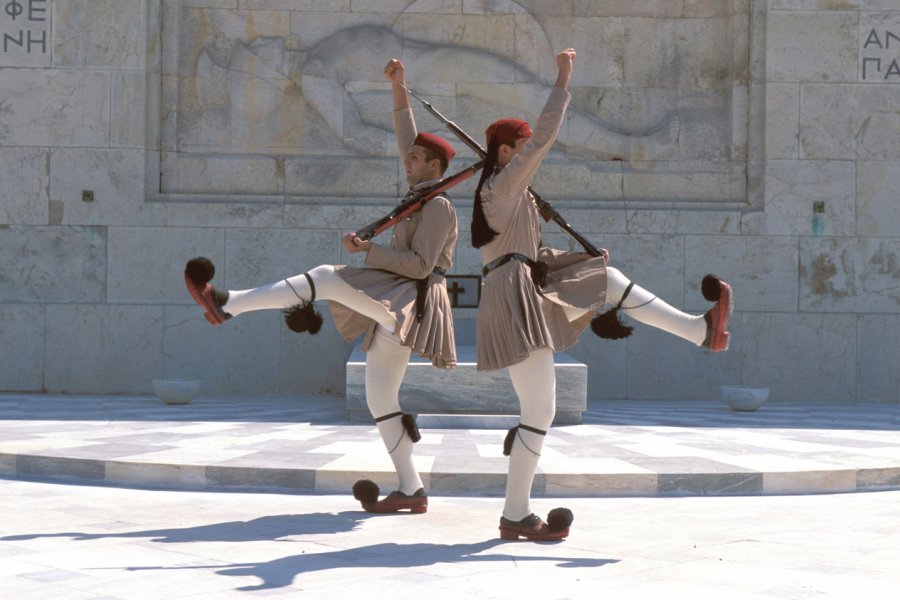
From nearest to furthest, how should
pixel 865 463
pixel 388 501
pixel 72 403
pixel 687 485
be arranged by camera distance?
pixel 388 501 → pixel 687 485 → pixel 865 463 → pixel 72 403

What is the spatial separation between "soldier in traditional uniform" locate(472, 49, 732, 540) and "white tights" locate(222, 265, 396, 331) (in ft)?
1.80

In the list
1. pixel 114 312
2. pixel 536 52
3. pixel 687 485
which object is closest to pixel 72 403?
pixel 114 312

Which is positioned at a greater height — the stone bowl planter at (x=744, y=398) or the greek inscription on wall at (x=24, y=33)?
the greek inscription on wall at (x=24, y=33)

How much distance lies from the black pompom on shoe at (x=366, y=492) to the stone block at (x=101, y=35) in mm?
7579

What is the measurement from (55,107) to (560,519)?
29.0 feet

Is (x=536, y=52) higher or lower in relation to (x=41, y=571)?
higher

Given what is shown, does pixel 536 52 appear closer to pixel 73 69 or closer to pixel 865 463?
pixel 73 69

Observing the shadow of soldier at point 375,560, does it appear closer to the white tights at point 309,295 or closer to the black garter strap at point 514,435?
the black garter strap at point 514,435

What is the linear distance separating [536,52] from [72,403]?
18.6 ft

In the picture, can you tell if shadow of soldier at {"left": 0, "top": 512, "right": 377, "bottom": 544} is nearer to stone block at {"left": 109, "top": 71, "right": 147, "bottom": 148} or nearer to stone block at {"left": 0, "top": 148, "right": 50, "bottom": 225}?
stone block at {"left": 109, "top": 71, "right": 147, "bottom": 148}

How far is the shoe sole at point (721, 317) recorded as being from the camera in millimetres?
5398

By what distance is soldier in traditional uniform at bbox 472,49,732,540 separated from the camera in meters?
5.46

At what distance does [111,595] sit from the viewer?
428 centimetres

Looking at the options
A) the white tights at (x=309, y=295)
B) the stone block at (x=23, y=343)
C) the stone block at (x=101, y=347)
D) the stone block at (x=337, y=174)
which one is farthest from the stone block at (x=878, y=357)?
the white tights at (x=309, y=295)
